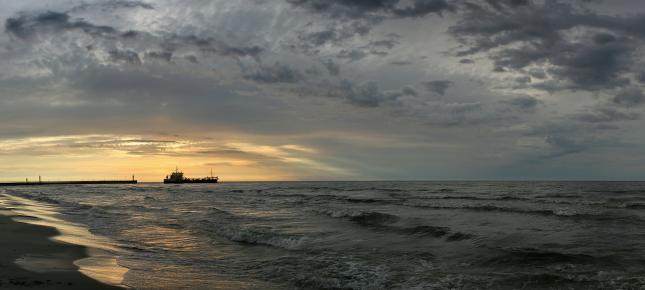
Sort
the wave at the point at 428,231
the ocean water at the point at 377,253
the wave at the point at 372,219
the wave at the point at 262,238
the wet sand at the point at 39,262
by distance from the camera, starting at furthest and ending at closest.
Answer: the wave at the point at 372,219, the wave at the point at 428,231, the wave at the point at 262,238, the ocean water at the point at 377,253, the wet sand at the point at 39,262

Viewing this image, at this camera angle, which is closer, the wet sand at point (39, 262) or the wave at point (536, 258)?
the wet sand at point (39, 262)

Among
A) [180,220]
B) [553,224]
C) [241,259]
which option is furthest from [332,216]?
[241,259]

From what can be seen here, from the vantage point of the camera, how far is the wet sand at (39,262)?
347 inches

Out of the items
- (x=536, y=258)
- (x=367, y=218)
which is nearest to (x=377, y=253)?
(x=536, y=258)

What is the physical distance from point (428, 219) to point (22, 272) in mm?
19487

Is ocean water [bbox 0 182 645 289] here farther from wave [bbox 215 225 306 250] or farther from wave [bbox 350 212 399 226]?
wave [bbox 350 212 399 226]

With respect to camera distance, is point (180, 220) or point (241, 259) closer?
point (241, 259)

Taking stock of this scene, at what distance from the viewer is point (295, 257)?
554 inches

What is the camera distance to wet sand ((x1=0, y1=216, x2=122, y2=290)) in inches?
347

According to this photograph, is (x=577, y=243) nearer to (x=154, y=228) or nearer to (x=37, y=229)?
(x=154, y=228)

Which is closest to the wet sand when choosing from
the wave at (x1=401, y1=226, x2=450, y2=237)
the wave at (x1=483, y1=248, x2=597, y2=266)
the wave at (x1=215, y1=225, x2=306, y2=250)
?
the wave at (x1=215, y1=225, x2=306, y2=250)

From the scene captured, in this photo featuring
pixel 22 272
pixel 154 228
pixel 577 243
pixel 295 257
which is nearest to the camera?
pixel 22 272

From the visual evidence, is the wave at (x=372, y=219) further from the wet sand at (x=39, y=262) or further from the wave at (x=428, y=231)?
the wet sand at (x=39, y=262)

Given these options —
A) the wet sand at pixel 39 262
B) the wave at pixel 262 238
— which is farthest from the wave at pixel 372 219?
the wet sand at pixel 39 262
